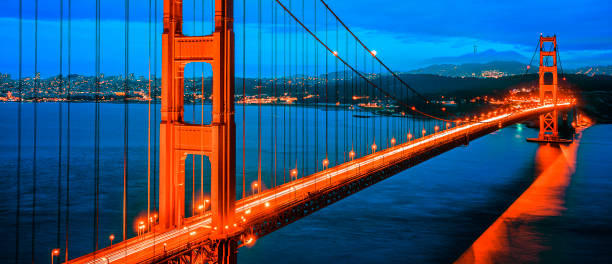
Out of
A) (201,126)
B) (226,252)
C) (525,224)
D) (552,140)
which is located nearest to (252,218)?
(226,252)

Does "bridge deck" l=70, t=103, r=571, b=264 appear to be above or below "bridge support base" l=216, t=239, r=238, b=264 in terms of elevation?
above

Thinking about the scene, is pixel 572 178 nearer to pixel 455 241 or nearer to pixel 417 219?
pixel 417 219

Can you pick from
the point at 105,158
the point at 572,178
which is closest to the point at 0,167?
the point at 105,158

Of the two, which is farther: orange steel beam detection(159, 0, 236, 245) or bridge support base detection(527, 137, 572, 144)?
bridge support base detection(527, 137, 572, 144)

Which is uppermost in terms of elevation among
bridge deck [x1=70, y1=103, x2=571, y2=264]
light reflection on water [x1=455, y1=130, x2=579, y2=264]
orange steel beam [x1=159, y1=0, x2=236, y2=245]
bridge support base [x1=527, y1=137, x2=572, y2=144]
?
orange steel beam [x1=159, y1=0, x2=236, y2=245]

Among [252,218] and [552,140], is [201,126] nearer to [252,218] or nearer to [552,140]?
[252,218]

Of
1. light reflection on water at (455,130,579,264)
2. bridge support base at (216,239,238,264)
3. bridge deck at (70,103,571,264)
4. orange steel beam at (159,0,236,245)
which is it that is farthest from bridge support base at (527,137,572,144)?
bridge support base at (216,239,238,264)

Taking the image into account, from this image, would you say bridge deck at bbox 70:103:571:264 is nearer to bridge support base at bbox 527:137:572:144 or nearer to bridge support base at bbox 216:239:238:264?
bridge support base at bbox 216:239:238:264

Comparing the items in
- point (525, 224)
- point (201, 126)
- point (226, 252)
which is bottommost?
point (525, 224)
